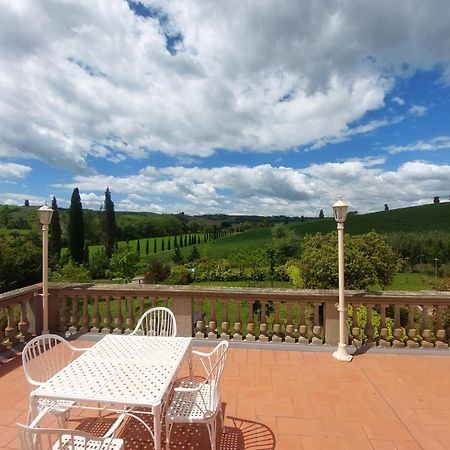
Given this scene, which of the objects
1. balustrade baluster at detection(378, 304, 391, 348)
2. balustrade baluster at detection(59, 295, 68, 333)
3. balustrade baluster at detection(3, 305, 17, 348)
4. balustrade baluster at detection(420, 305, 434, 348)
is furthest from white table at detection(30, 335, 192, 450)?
balustrade baluster at detection(420, 305, 434, 348)

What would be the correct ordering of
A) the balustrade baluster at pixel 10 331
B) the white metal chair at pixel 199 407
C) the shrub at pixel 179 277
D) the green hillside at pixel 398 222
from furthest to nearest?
the green hillside at pixel 398 222 < the shrub at pixel 179 277 < the balustrade baluster at pixel 10 331 < the white metal chair at pixel 199 407

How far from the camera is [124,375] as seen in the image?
7.73 ft

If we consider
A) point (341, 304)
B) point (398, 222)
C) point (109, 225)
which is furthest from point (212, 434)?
point (398, 222)

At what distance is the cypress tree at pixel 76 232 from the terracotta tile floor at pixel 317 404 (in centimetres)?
3680

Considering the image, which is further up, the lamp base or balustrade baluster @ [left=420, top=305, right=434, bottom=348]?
balustrade baluster @ [left=420, top=305, right=434, bottom=348]

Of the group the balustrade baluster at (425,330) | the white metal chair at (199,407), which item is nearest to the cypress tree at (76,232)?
the balustrade baluster at (425,330)

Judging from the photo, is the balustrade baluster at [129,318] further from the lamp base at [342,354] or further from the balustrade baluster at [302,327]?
the lamp base at [342,354]

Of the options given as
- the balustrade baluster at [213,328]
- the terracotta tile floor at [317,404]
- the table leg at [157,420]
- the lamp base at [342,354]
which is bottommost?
the terracotta tile floor at [317,404]

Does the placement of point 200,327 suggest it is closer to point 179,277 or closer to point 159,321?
point 159,321

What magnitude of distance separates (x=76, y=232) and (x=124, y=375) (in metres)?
39.5

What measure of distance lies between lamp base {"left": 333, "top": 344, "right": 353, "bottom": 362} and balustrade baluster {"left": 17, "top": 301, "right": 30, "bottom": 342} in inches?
173

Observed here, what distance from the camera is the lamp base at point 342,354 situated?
4.18 meters

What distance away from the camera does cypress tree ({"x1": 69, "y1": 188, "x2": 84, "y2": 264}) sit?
37.8 metres

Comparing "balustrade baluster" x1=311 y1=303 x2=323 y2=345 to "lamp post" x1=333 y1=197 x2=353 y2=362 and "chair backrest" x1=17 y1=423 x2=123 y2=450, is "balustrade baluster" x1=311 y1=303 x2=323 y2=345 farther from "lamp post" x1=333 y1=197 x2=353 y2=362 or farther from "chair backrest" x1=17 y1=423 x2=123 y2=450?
"chair backrest" x1=17 y1=423 x2=123 y2=450
